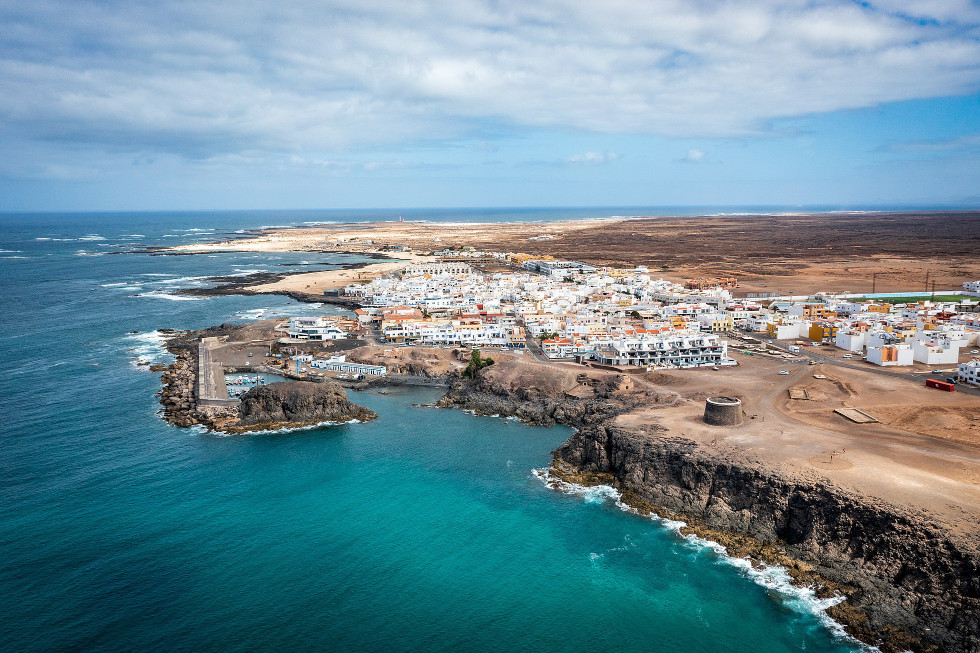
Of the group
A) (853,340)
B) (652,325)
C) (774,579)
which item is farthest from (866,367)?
(774,579)

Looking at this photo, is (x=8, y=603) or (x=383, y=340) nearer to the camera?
(x=8, y=603)

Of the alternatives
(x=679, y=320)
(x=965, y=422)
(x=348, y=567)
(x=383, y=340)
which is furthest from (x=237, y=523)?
(x=679, y=320)

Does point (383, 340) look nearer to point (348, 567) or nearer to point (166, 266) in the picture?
point (348, 567)

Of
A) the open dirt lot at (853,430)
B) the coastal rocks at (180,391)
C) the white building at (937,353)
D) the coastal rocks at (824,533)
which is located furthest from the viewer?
the white building at (937,353)

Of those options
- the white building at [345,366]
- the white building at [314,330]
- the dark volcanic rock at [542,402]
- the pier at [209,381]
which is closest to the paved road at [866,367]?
the dark volcanic rock at [542,402]

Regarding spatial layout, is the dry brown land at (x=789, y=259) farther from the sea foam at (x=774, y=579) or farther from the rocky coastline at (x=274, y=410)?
the sea foam at (x=774, y=579)

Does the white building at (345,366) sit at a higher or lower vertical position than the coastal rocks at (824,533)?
higher
